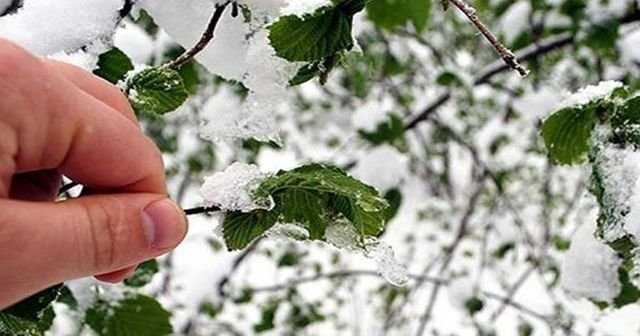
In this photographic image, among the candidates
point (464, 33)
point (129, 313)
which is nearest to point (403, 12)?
point (129, 313)

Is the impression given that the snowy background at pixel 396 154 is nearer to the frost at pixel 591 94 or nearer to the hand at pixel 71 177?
the frost at pixel 591 94

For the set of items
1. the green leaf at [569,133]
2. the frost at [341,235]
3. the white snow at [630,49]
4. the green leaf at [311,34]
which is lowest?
the frost at [341,235]

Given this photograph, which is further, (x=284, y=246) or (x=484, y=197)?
(x=484, y=197)

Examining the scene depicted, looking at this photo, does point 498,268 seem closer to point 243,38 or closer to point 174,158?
point 174,158

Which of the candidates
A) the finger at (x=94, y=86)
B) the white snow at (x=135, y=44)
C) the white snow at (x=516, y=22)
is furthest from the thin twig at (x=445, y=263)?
the finger at (x=94, y=86)

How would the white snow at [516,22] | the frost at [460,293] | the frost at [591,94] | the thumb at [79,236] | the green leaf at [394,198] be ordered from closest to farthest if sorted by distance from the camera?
the thumb at [79,236]
the frost at [591,94]
the green leaf at [394,198]
the white snow at [516,22]
the frost at [460,293]
